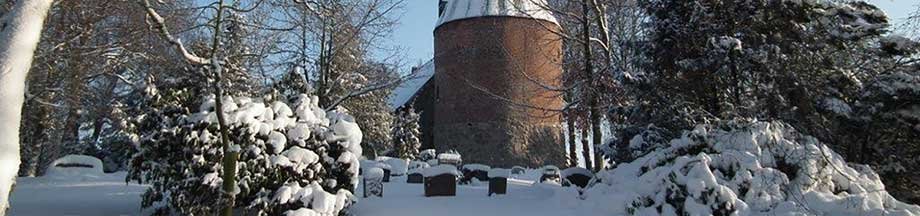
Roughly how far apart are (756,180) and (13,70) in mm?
6817

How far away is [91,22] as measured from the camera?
12750 millimetres

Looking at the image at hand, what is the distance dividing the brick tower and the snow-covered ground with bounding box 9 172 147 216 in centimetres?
1326

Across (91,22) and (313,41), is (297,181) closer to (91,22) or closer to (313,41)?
(91,22)

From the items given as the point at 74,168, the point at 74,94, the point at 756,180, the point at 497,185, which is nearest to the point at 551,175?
the point at 497,185

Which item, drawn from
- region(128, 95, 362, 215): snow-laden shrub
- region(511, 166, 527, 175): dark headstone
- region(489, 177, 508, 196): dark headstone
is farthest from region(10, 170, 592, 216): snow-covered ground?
region(511, 166, 527, 175): dark headstone

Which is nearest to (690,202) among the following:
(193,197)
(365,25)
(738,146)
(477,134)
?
(738,146)

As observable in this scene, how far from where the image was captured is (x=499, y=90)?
76.9ft

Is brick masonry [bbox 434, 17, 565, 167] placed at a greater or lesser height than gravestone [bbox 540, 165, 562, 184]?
greater

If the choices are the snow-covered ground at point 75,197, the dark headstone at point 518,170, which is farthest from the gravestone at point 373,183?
the dark headstone at point 518,170

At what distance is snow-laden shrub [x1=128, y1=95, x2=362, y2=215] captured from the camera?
23.0 feet

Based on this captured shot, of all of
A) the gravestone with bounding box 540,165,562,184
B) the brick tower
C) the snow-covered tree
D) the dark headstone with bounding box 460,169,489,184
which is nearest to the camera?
the dark headstone with bounding box 460,169,489,184

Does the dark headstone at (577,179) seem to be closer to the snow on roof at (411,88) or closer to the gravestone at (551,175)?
the gravestone at (551,175)

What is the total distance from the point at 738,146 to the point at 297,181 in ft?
17.6

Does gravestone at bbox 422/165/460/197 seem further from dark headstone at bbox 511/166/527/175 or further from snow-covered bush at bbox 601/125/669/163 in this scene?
dark headstone at bbox 511/166/527/175
